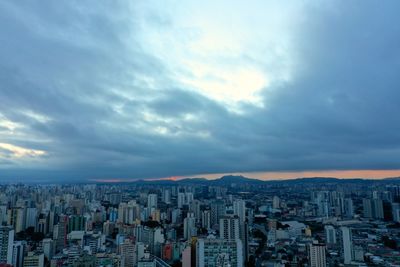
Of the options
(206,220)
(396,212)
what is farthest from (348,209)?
(206,220)

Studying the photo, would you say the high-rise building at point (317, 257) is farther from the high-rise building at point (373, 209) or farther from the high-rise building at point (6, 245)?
the high-rise building at point (373, 209)

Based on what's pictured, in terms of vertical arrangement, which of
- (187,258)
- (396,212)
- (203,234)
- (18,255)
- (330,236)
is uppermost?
(396,212)

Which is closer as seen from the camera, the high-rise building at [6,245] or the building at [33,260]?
the high-rise building at [6,245]

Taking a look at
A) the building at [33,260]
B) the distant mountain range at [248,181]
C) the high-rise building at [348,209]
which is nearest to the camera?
the building at [33,260]

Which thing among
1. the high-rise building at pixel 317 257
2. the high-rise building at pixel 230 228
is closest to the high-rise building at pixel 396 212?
the high-rise building at pixel 317 257

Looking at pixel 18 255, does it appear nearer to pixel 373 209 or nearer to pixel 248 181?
pixel 373 209

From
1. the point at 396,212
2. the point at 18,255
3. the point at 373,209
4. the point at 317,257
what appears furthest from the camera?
the point at 373,209

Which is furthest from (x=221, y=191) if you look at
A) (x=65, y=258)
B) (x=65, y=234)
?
(x=65, y=258)

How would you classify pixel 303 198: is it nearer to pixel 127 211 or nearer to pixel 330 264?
pixel 127 211
